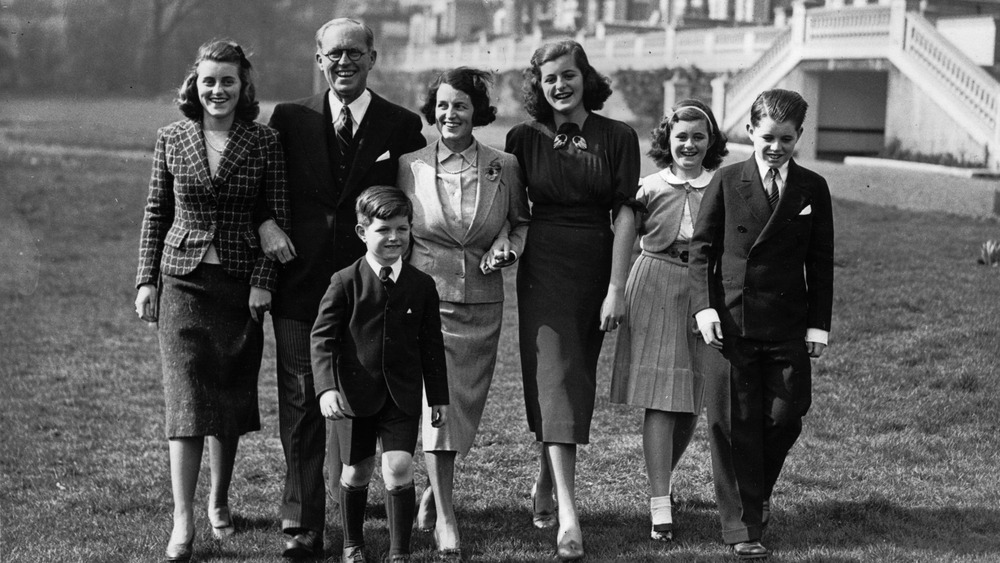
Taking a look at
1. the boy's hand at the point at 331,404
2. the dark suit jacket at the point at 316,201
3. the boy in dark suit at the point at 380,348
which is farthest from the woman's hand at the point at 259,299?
the boy's hand at the point at 331,404

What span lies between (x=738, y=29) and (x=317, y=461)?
875 inches

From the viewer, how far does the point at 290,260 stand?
4855 millimetres

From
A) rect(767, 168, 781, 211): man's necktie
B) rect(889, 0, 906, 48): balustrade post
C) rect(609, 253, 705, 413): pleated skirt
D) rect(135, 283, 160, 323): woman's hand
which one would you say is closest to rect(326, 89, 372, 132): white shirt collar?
rect(135, 283, 160, 323): woman's hand

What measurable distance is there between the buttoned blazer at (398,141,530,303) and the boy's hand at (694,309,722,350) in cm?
83

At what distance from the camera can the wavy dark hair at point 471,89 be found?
4.86m

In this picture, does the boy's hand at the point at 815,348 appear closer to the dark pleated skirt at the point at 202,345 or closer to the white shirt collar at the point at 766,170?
the white shirt collar at the point at 766,170

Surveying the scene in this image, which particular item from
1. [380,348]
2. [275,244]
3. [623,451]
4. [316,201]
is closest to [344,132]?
[316,201]

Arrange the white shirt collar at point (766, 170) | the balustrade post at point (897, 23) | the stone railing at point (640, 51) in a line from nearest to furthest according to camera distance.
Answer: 1. the white shirt collar at point (766, 170)
2. the balustrade post at point (897, 23)
3. the stone railing at point (640, 51)

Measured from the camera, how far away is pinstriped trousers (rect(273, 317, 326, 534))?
4922mm

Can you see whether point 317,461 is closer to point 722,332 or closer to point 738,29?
point 722,332

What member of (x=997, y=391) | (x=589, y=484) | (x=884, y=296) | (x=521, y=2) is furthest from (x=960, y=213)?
(x=521, y=2)

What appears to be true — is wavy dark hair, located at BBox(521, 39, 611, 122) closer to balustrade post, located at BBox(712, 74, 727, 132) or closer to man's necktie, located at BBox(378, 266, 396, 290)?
man's necktie, located at BBox(378, 266, 396, 290)

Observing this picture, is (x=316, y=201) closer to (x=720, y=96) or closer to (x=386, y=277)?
(x=386, y=277)

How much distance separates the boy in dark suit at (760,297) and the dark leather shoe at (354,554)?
1.53 meters
